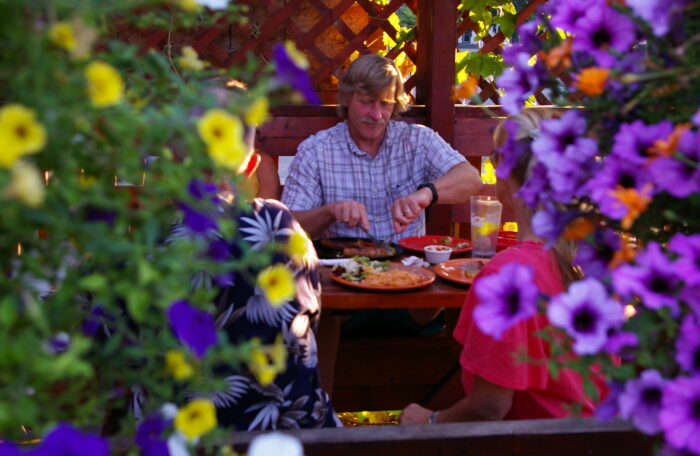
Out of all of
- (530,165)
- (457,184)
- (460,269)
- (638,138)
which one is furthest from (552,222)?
(457,184)

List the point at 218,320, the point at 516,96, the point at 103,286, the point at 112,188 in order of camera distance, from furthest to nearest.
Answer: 1. the point at 218,320
2. the point at 516,96
3. the point at 112,188
4. the point at 103,286

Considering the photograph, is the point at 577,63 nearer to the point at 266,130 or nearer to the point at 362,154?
the point at 362,154

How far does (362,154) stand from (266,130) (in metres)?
0.62

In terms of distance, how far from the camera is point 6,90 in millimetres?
541

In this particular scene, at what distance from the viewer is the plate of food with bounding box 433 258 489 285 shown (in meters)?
2.15

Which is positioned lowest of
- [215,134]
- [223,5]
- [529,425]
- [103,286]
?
[529,425]

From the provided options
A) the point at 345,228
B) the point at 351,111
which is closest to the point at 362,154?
the point at 351,111

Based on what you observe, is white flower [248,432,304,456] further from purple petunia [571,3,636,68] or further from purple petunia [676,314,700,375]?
purple petunia [571,3,636,68]

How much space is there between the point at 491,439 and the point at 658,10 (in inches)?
23.0

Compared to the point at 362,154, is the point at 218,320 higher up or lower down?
lower down

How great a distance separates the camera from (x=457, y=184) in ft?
10.0

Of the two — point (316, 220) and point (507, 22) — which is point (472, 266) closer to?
point (316, 220)

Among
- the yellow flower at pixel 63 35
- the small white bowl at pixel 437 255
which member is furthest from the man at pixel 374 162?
the yellow flower at pixel 63 35

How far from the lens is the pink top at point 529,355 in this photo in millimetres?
1430
